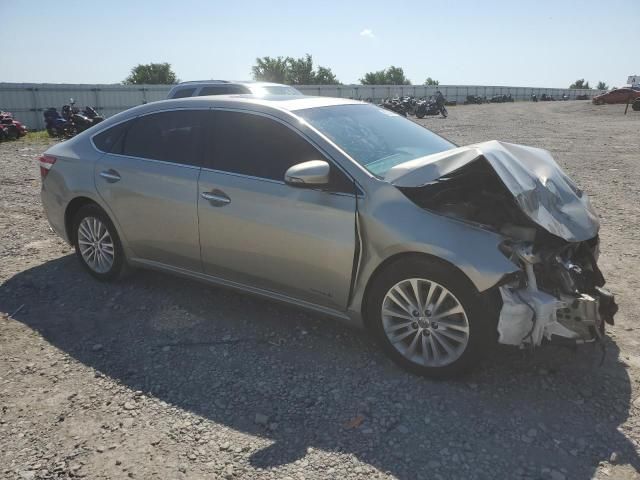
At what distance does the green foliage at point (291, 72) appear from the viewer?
3068 inches

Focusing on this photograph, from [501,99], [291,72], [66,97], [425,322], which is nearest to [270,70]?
[291,72]

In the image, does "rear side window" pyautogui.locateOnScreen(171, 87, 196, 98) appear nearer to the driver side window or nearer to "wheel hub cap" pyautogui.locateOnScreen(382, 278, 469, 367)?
the driver side window

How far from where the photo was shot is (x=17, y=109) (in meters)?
21.8

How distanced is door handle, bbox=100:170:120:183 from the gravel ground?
992 millimetres

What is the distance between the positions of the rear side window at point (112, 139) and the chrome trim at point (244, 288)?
98 centimetres

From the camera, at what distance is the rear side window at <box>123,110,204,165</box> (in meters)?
4.04

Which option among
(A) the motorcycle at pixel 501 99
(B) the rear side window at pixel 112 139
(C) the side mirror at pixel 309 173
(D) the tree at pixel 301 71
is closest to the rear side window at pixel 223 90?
(B) the rear side window at pixel 112 139

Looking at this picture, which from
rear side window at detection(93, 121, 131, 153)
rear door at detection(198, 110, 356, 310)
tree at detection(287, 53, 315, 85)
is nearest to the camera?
rear door at detection(198, 110, 356, 310)

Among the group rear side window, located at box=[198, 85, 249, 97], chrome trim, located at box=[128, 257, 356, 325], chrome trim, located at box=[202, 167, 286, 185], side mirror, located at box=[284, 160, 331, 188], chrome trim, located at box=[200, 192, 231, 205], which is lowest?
chrome trim, located at box=[128, 257, 356, 325]

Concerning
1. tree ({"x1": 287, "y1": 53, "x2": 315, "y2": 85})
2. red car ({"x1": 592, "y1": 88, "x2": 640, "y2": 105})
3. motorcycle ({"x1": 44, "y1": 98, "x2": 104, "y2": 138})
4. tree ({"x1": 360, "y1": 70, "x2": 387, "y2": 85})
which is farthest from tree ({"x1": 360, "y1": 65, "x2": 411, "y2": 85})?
motorcycle ({"x1": 44, "y1": 98, "x2": 104, "y2": 138})

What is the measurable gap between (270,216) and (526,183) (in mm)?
1637

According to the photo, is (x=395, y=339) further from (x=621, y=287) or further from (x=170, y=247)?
(x=621, y=287)

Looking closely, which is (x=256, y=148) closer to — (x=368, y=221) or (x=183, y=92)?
(x=368, y=221)

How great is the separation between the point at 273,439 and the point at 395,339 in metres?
1.00
